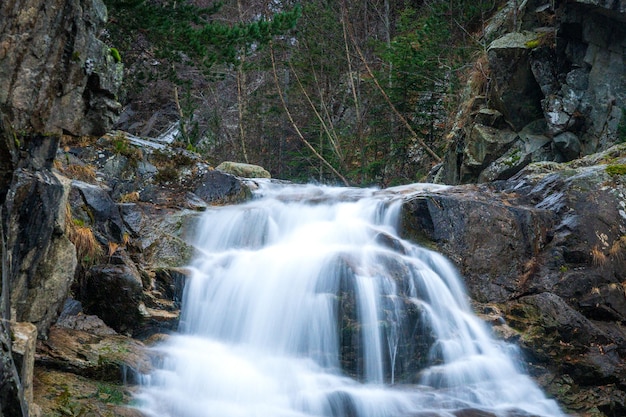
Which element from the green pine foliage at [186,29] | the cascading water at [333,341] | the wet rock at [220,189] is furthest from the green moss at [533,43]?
the wet rock at [220,189]

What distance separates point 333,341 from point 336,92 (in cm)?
1641

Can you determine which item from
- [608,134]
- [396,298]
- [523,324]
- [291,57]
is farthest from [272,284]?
[291,57]

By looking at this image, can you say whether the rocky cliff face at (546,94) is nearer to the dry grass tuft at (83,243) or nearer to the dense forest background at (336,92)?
the dense forest background at (336,92)

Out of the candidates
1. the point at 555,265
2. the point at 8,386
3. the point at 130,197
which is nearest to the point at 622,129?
the point at 555,265

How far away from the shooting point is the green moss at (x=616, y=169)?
9.00 meters

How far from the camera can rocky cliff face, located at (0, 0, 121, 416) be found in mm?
4488

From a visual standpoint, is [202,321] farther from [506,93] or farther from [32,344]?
[506,93]

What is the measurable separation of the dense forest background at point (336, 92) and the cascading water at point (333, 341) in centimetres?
451

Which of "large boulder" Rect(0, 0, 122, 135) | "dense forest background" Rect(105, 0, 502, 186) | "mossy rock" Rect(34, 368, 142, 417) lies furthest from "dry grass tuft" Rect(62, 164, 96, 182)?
"mossy rock" Rect(34, 368, 142, 417)

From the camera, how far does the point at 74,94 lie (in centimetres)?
540

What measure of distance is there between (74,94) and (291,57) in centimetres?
1671

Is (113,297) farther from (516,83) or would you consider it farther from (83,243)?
(516,83)

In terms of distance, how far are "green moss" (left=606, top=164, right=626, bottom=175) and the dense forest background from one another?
6490 mm

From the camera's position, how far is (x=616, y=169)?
29.7 feet
